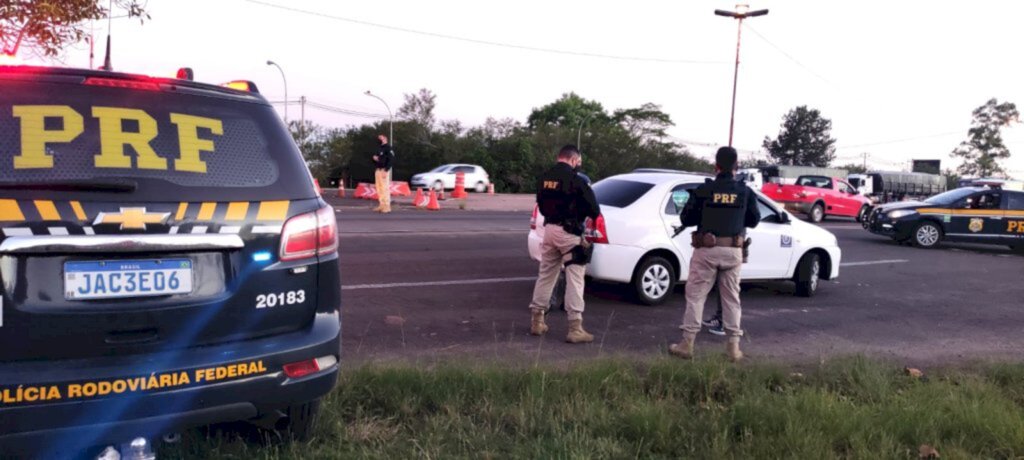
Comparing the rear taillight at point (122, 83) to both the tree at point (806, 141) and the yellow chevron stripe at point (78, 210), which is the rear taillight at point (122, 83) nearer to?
the yellow chevron stripe at point (78, 210)

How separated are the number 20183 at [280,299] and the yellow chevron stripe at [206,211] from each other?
38 centimetres

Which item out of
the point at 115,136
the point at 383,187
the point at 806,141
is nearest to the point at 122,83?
the point at 115,136

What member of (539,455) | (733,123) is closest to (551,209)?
(539,455)

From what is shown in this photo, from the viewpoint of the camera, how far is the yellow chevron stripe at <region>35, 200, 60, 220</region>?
106 inches

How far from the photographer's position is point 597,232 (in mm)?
8180

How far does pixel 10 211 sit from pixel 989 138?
3612 inches

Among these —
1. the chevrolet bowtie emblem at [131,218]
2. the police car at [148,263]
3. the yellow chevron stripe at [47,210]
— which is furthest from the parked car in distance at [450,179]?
the yellow chevron stripe at [47,210]

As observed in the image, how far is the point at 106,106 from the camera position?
2980 mm

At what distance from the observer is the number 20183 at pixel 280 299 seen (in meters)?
3.14

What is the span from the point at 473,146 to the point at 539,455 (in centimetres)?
6243

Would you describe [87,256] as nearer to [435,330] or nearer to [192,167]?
[192,167]

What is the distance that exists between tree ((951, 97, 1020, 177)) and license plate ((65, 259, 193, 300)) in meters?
88.4

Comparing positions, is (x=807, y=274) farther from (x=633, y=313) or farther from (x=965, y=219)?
(x=965, y=219)

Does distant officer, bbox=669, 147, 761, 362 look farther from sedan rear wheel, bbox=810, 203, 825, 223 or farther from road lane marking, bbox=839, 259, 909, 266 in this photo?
sedan rear wheel, bbox=810, 203, 825, 223
